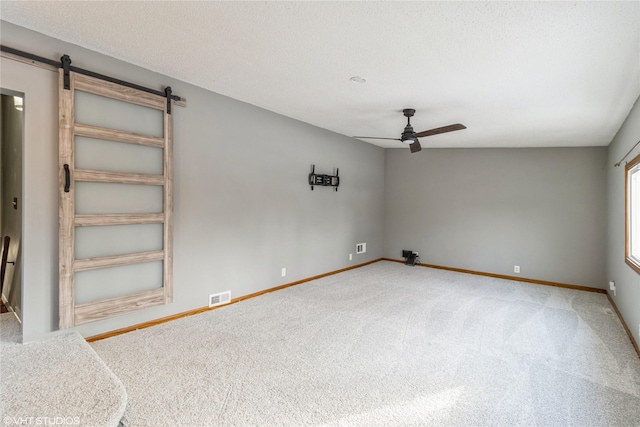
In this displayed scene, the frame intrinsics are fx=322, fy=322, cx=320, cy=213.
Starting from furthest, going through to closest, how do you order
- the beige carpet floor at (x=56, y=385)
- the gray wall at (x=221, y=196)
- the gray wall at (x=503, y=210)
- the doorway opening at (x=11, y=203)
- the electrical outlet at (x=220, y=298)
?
1. the gray wall at (x=503, y=210)
2. the electrical outlet at (x=220, y=298)
3. the doorway opening at (x=11, y=203)
4. the gray wall at (x=221, y=196)
5. the beige carpet floor at (x=56, y=385)

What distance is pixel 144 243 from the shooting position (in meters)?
3.27

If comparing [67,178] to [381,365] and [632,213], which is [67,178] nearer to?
[381,365]

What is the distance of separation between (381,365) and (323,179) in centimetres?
343

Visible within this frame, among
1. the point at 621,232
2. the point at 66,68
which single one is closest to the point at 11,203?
→ the point at 66,68

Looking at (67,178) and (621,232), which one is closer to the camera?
(67,178)

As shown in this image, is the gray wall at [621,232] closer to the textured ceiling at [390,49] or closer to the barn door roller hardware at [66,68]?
the textured ceiling at [390,49]

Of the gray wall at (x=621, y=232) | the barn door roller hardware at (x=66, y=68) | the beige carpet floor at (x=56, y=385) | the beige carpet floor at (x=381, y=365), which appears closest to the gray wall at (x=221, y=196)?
the barn door roller hardware at (x=66, y=68)

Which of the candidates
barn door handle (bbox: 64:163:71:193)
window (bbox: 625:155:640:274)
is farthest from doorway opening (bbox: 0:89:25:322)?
window (bbox: 625:155:640:274)

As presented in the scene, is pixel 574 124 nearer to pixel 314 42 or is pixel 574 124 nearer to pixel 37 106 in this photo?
pixel 314 42

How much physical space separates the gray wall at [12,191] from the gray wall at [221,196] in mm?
673

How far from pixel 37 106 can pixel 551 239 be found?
7040 mm

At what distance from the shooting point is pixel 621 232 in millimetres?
3934

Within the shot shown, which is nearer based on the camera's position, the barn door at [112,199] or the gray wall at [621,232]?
the barn door at [112,199]

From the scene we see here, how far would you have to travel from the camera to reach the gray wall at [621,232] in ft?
10.3
